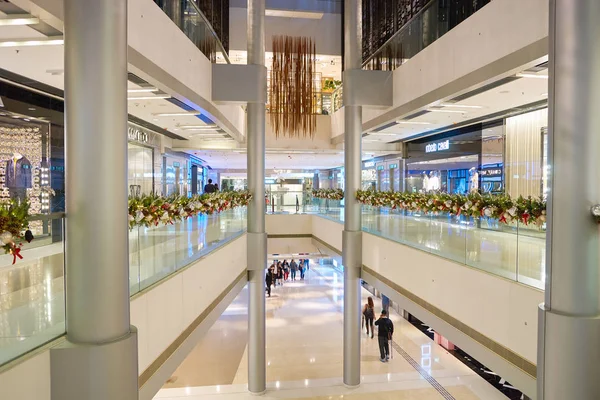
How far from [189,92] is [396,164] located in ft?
37.3

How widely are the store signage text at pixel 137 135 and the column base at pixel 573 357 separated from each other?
34.2 feet

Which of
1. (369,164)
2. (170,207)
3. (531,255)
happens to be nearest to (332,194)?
(369,164)

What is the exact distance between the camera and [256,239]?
9906 mm

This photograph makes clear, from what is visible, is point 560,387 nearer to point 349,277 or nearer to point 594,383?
point 594,383

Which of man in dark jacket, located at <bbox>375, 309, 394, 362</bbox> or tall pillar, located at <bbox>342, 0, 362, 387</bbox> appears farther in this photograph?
man in dark jacket, located at <bbox>375, 309, 394, 362</bbox>

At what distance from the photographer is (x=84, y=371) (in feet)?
8.91

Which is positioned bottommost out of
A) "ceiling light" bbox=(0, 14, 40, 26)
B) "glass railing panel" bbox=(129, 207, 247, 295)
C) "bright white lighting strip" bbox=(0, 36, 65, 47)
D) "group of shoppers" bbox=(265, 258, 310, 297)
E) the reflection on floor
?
the reflection on floor

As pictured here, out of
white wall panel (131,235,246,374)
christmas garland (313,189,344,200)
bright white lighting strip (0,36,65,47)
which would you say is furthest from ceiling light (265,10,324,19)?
bright white lighting strip (0,36,65,47)

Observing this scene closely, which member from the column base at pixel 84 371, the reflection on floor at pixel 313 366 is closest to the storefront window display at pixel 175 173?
the reflection on floor at pixel 313 366

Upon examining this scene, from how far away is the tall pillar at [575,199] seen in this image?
2818mm

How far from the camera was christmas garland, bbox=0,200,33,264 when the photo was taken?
2447mm

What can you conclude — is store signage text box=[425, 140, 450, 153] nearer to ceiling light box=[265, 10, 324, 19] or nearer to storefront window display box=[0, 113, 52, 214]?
ceiling light box=[265, 10, 324, 19]

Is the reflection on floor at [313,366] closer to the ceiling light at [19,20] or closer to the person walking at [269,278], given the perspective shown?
the person walking at [269,278]

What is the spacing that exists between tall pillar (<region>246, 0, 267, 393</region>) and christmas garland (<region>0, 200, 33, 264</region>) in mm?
7297
